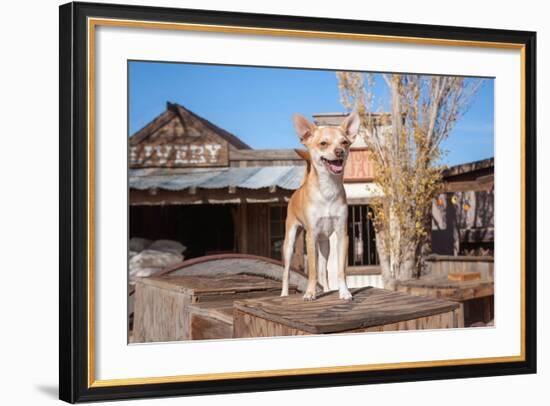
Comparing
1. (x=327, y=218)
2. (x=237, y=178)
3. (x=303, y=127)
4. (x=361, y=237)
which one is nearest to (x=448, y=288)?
(x=361, y=237)

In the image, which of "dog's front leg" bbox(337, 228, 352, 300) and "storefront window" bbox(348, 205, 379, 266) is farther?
"storefront window" bbox(348, 205, 379, 266)

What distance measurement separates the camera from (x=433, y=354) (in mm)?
8320

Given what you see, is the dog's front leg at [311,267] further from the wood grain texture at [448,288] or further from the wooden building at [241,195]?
the wood grain texture at [448,288]

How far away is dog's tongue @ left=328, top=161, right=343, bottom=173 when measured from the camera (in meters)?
8.16

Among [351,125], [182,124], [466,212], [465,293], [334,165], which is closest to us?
[182,124]

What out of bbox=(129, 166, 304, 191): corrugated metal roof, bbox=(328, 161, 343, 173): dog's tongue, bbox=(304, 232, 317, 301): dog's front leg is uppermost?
bbox=(328, 161, 343, 173): dog's tongue

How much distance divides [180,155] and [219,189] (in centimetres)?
46

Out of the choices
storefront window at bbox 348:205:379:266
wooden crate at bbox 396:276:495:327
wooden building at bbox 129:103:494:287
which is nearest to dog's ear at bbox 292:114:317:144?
wooden building at bbox 129:103:494:287

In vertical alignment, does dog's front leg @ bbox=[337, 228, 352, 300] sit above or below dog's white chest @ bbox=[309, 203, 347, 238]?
below

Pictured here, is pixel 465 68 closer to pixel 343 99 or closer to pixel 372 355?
pixel 343 99

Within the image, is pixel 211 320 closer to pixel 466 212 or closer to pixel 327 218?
pixel 327 218

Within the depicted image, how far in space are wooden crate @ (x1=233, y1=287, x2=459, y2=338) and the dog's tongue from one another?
1041 mm

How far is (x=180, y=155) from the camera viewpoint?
7.74m

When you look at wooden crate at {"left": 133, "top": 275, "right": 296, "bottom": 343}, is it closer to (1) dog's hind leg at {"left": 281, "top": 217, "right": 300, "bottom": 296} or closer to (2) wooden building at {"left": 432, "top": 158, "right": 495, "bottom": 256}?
(1) dog's hind leg at {"left": 281, "top": 217, "right": 300, "bottom": 296}
